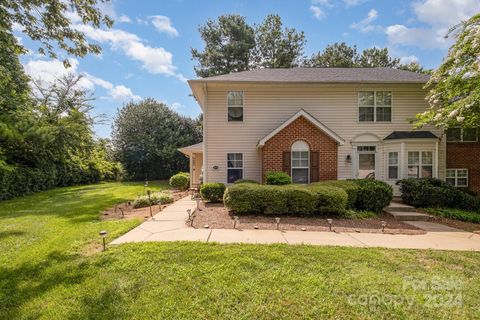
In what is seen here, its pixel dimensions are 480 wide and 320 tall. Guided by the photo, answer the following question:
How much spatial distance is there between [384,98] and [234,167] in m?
8.27

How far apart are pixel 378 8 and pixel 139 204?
49.6 feet

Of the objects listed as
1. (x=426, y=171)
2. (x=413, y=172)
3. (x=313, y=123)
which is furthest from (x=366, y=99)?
(x=426, y=171)

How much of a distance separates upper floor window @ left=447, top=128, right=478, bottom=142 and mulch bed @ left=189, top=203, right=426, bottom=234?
716 cm

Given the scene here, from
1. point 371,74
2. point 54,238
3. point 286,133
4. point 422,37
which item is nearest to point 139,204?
point 54,238

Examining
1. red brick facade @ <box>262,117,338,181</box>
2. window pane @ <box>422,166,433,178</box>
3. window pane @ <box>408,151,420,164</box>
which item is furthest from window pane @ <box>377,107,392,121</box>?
red brick facade @ <box>262,117,338,181</box>

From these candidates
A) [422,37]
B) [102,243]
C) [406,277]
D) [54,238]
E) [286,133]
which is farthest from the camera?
[422,37]

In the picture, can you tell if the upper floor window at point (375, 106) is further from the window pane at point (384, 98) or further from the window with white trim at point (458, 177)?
the window with white trim at point (458, 177)

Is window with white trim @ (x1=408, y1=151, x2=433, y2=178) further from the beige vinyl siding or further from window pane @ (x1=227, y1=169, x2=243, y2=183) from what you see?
window pane @ (x1=227, y1=169, x2=243, y2=183)

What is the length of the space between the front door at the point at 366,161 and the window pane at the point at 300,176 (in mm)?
3002

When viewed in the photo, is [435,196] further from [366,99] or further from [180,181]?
[180,181]

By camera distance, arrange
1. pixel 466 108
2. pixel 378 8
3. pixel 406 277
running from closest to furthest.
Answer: pixel 406 277, pixel 466 108, pixel 378 8

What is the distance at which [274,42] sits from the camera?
93.1ft

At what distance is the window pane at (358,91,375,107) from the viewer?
11992mm

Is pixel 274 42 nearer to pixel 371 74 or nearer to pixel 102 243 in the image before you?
pixel 371 74
